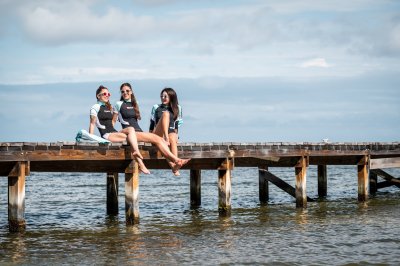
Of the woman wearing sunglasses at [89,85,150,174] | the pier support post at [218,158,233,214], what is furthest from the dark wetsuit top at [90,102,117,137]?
the pier support post at [218,158,233,214]

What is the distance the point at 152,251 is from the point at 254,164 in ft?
26.6

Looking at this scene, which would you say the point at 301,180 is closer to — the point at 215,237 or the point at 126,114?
the point at 215,237

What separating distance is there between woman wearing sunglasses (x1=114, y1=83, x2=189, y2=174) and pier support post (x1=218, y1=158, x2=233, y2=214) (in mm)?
3296

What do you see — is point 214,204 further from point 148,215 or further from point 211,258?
point 211,258

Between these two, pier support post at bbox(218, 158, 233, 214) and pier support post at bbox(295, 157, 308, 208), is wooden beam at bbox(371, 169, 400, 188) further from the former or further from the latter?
pier support post at bbox(218, 158, 233, 214)

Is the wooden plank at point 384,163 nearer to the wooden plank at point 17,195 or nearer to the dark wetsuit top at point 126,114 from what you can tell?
the dark wetsuit top at point 126,114

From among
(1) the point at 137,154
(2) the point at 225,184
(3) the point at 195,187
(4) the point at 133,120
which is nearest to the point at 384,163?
(3) the point at 195,187

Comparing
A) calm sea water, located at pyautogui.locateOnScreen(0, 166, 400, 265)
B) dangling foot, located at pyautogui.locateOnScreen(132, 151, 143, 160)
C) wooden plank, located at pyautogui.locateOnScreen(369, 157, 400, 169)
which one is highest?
dangling foot, located at pyautogui.locateOnScreen(132, 151, 143, 160)

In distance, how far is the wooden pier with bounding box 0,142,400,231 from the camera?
594 inches

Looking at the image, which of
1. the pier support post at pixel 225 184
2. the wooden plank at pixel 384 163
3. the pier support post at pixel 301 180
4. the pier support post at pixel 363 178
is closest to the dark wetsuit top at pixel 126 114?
the pier support post at pixel 225 184

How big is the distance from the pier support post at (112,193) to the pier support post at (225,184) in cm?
338

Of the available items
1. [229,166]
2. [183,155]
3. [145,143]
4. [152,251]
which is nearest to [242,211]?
[229,166]

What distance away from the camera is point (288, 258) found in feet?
Result: 44.0

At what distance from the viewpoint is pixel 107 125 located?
52.3 feet
